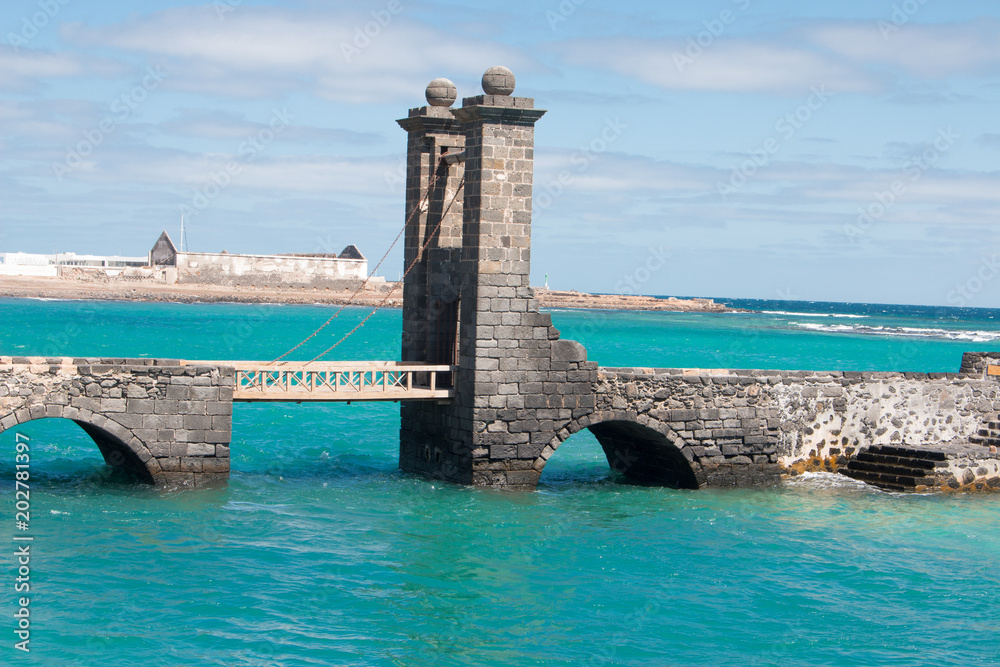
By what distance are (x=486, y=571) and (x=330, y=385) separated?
556 centimetres

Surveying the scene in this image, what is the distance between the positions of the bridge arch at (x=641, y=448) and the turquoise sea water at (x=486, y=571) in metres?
0.49

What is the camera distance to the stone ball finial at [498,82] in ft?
69.3

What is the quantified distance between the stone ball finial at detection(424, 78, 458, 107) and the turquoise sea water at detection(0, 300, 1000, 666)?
7.56m

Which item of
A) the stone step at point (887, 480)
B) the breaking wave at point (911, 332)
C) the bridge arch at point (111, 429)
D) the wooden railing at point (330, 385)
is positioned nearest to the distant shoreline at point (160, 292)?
the breaking wave at point (911, 332)

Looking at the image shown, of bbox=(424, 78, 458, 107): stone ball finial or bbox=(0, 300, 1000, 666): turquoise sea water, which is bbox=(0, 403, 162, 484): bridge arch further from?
bbox=(424, 78, 458, 107): stone ball finial

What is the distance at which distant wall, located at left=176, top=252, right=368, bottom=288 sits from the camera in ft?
370

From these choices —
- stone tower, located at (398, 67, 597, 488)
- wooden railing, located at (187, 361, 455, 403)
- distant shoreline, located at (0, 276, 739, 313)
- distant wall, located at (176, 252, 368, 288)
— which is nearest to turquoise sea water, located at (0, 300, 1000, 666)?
stone tower, located at (398, 67, 597, 488)

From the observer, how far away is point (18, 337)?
210 feet

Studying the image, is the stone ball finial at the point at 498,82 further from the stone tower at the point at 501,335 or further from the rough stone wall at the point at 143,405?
the rough stone wall at the point at 143,405

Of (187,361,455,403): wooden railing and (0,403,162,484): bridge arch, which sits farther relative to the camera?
(187,361,455,403): wooden railing

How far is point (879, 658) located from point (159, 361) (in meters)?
12.4

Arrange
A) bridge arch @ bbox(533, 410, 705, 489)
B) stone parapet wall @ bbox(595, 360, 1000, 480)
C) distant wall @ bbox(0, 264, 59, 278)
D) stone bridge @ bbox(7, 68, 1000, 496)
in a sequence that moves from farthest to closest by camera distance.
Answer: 1. distant wall @ bbox(0, 264, 59, 278)
2. stone parapet wall @ bbox(595, 360, 1000, 480)
3. bridge arch @ bbox(533, 410, 705, 489)
4. stone bridge @ bbox(7, 68, 1000, 496)

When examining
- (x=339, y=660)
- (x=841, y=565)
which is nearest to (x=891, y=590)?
(x=841, y=565)

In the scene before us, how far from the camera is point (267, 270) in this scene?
11394cm
